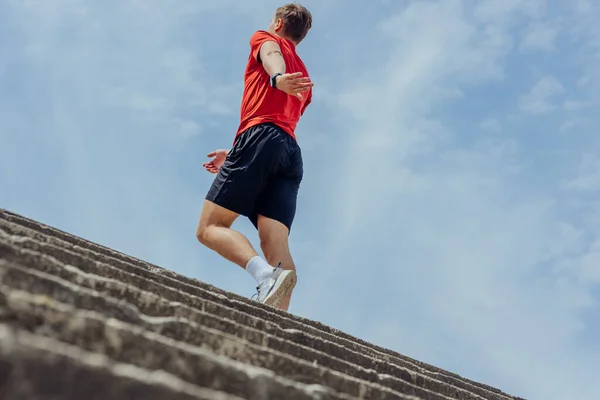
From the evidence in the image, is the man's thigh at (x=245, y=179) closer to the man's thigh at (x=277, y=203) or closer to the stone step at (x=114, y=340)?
the man's thigh at (x=277, y=203)

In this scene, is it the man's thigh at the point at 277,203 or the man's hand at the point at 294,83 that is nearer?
the man's hand at the point at 294,83

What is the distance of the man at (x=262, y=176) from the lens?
14.1 feet

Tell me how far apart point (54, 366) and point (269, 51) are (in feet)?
12.2

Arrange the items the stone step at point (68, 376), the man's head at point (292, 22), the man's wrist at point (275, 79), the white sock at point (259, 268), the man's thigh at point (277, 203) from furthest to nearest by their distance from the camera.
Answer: the man's head at point (292, 22)
the man's thigh at point (277, 203)
the man's wrist at point (275, 79)
the white sock at point (259, 268)
the stone step at point (68, 376)

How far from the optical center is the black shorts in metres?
4.34

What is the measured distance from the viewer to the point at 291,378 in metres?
1.54

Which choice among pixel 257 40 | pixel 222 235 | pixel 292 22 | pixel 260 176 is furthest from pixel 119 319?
pixel 292 22

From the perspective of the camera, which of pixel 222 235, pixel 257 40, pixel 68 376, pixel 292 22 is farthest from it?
pixel 292 22

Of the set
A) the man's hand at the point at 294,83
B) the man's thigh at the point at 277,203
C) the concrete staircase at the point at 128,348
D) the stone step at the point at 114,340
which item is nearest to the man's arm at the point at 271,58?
the man's hand at the point at 294,83

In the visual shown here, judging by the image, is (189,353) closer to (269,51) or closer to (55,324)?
(55,324)

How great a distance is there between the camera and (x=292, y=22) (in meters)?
5.06

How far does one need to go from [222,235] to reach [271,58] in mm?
1143

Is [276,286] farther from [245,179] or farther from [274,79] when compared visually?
[274,79]

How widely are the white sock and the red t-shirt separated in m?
0.93
